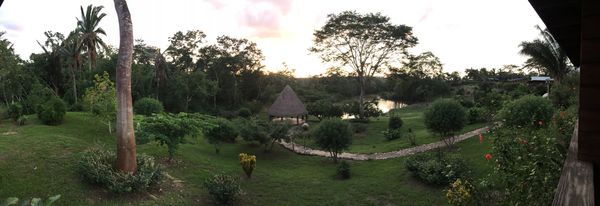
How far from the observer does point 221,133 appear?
1614 cm

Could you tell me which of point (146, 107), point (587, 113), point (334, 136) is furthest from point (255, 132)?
point (587, 113)

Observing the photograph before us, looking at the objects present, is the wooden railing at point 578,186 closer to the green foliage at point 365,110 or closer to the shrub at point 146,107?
the shrub at point 146,107

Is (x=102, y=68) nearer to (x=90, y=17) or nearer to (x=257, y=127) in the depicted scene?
(x=90, y=17)

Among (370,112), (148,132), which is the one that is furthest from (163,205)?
(370,112)

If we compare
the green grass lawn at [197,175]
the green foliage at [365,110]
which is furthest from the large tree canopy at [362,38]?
the green grass lawn at [197,175]

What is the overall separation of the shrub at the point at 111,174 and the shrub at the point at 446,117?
10070 millimetres

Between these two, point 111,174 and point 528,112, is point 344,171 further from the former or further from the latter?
point 111,174

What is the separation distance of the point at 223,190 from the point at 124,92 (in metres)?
3.74

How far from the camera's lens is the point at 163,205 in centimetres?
898

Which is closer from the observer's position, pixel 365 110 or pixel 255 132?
pixel 255 132

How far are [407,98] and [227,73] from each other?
2147 cm

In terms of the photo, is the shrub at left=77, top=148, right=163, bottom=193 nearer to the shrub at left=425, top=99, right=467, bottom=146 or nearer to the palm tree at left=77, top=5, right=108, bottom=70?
the shrub at left=425, top=99, right=467, bottom=146

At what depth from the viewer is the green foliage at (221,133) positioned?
15938 millimetres

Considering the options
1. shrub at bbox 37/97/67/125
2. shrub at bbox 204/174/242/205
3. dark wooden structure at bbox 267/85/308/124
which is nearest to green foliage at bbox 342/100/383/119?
dark wooden structure at bbox 267/85/308/124
